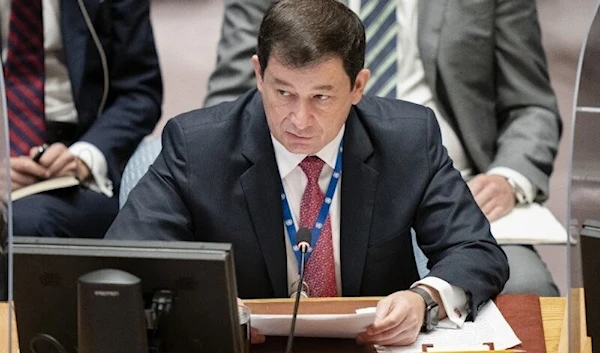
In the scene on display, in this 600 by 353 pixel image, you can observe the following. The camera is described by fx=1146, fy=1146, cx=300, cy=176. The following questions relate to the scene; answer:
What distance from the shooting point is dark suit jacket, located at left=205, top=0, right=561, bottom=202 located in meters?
3.66

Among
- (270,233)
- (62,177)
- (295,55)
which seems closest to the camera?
(295,55)

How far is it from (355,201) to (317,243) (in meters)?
0.13

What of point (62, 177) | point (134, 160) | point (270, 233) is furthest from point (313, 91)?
point (62, 177)

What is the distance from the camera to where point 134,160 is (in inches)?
127

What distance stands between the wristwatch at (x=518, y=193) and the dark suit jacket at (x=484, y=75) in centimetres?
5

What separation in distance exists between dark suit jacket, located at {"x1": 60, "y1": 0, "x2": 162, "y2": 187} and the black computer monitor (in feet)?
5.65

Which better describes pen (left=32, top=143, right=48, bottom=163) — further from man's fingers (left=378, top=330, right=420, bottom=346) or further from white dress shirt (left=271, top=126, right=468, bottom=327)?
man's fingers (left=378, top=330, right=420, bottom=346)

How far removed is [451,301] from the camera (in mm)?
2348

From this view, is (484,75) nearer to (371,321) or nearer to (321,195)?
(321,195)

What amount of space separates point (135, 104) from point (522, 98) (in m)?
1.28

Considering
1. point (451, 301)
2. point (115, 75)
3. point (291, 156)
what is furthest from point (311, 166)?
point (115, 75)

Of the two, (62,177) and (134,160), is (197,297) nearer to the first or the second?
Result: (134,160)

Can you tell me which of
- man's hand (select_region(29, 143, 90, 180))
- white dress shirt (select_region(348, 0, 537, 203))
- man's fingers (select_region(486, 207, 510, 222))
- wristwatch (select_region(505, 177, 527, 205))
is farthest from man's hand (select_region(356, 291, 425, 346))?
man's hand (select_region(29, 143, 90, 180))

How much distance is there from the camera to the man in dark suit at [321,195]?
2.49m
